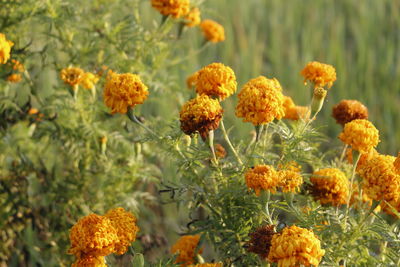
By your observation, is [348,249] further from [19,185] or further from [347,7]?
[347,7]

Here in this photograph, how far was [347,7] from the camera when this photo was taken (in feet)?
17.7

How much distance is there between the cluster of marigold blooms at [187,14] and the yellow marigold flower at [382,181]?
3.50 ft

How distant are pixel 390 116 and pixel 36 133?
2.48 metres

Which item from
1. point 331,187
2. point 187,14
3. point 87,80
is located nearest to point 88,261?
point 331,187

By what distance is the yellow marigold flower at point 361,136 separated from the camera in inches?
64.5

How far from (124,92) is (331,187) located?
67cm

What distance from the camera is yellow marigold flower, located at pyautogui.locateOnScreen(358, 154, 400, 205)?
1529mm

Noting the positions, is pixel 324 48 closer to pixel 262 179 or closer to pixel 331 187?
pixel 331 187

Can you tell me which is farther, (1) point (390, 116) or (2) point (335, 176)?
(1) point (390, 116)

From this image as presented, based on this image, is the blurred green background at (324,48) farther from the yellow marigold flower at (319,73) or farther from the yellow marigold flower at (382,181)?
the yellow marigold flower at (382,181)

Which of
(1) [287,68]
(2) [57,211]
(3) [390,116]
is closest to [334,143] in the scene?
(3) [390,116]

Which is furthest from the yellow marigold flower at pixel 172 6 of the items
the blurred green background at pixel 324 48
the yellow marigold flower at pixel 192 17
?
Result: the blurred green background at pixel 324 48

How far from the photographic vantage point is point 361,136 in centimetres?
164

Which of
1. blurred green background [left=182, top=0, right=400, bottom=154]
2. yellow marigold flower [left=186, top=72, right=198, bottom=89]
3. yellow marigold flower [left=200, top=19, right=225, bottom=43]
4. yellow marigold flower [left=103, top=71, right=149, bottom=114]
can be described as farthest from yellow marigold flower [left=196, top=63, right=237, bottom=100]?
blurred green background [left=182, top=0, right=400, bottom=154]
